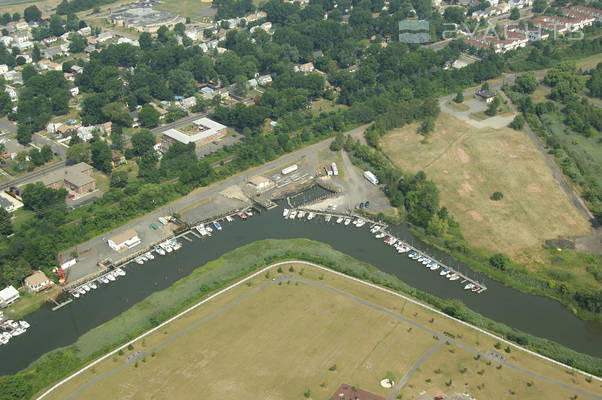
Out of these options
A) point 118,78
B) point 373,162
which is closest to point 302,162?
point 373,162

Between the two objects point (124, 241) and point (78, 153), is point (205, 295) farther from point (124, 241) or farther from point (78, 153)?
point (78, 153)

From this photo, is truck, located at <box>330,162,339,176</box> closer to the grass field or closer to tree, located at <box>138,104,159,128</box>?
the grass field

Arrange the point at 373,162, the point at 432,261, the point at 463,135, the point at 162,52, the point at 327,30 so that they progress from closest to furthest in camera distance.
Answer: the point at 432,261, the point at 373,162, the point at 463,135, the point at 162,52, the point at 327,30

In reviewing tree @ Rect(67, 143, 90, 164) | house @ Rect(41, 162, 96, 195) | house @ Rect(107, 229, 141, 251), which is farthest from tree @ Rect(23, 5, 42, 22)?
house @ Rect(107, 229, 141, 251)

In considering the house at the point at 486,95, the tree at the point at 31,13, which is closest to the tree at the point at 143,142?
the house at the point at 486,95

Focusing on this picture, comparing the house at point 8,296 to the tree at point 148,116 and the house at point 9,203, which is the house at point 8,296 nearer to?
the house at point 9,203

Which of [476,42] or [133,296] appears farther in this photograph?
[476,42]

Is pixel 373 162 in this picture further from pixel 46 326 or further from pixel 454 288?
pixel 46 326
